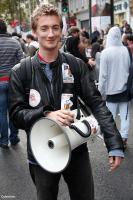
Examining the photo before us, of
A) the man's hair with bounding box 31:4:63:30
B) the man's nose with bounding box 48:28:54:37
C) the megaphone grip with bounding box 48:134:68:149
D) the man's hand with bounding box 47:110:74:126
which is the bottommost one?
the megaphone grip with bounding box 48:134:68:149

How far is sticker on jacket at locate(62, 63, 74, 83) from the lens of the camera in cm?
276

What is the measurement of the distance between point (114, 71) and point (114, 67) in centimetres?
6

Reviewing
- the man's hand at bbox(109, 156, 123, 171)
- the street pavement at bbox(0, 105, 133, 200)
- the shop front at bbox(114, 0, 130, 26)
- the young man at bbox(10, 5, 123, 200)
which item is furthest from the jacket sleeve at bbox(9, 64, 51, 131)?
the shop front at bbox(114, 0, 130, 26)

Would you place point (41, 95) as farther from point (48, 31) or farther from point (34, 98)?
point (48, 31)

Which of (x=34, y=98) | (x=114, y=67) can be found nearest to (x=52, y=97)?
(x=34, y=98)

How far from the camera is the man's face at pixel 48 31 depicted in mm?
2674

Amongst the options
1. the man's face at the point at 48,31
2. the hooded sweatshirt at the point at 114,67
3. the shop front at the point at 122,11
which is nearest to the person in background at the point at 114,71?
the hooded sweatshirt at the point at 114,67

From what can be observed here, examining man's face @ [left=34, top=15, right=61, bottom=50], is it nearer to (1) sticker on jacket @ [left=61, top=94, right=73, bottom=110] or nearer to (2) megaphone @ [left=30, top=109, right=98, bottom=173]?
(1) sticker on jacket @ [left=61, top=94, right=73, bottom=110]

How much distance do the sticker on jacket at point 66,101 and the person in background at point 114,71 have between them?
3441 mm

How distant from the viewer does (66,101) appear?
275 cm

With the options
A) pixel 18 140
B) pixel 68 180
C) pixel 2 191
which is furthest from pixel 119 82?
pixel 68 180

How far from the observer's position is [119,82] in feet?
20.3

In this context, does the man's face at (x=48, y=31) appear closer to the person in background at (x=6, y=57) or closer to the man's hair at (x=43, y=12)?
the man's hair at (x=43, y=12)

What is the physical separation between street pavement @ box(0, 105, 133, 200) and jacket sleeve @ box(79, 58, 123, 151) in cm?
190
